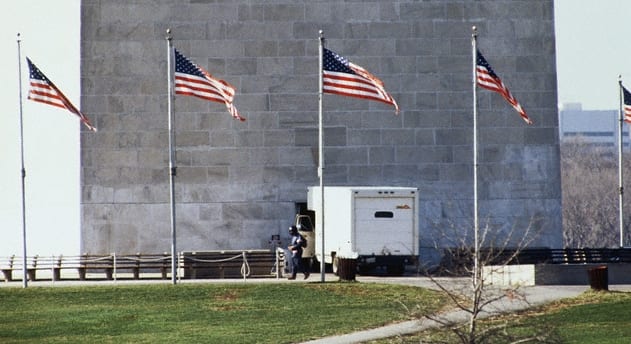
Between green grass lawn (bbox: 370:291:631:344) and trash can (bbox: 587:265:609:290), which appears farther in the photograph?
trash can (bbox: 587:265:609:290)

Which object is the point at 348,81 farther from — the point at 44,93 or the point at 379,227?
the point at 44,93

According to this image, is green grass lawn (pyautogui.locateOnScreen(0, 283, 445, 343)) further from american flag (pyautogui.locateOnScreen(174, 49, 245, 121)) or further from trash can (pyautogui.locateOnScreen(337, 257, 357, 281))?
american flag (pyautogui.locateOnScreen(174, 49, 245, 121))

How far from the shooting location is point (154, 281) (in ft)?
169

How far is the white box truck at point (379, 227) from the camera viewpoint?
51.8 m

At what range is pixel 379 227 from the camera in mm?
51875

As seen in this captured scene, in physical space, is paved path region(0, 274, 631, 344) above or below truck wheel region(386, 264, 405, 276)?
below

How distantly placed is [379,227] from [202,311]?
38.5 feet

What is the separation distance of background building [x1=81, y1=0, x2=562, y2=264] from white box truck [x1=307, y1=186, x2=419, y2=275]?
19.0 feet

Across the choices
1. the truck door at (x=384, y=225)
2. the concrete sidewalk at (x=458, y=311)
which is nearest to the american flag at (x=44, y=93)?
the truck door at (x=384, y=225)

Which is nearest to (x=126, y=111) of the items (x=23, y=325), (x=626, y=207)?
(x=23, y=325)

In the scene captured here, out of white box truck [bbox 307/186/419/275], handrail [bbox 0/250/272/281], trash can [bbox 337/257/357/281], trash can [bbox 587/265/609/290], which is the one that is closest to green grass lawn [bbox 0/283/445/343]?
trash can [bbox 337/257/357/281]

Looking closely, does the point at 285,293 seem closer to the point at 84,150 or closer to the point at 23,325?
the point at 23,325

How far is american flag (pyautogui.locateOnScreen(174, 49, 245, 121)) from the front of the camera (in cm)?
4631

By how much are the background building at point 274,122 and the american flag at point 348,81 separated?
34.9 ft
